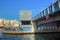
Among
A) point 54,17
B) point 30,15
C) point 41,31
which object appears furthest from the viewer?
point 30,15

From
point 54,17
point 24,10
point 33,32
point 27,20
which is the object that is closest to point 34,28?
point 33,32

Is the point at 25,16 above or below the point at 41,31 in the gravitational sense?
above

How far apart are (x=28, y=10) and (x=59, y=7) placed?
8975 cm

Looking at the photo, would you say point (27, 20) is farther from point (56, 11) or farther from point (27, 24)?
point (56, 11)

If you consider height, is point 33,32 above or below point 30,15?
below

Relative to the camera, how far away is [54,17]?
51.5 metres

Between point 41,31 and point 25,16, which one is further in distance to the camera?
point 25,16

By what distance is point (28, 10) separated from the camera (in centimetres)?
13512

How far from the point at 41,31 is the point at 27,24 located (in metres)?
13.4

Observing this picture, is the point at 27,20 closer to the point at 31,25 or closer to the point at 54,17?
the point at 31,25

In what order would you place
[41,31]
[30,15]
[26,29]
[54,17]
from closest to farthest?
1. [54,17]
2. [41,31]
3. [26,29]
4. [30,15]

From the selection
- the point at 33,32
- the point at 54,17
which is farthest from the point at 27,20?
the point at 54,17

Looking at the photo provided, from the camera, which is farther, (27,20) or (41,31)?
(27,20)

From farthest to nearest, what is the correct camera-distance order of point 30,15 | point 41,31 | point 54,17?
point 30,15, point 41,31, point 54,17
